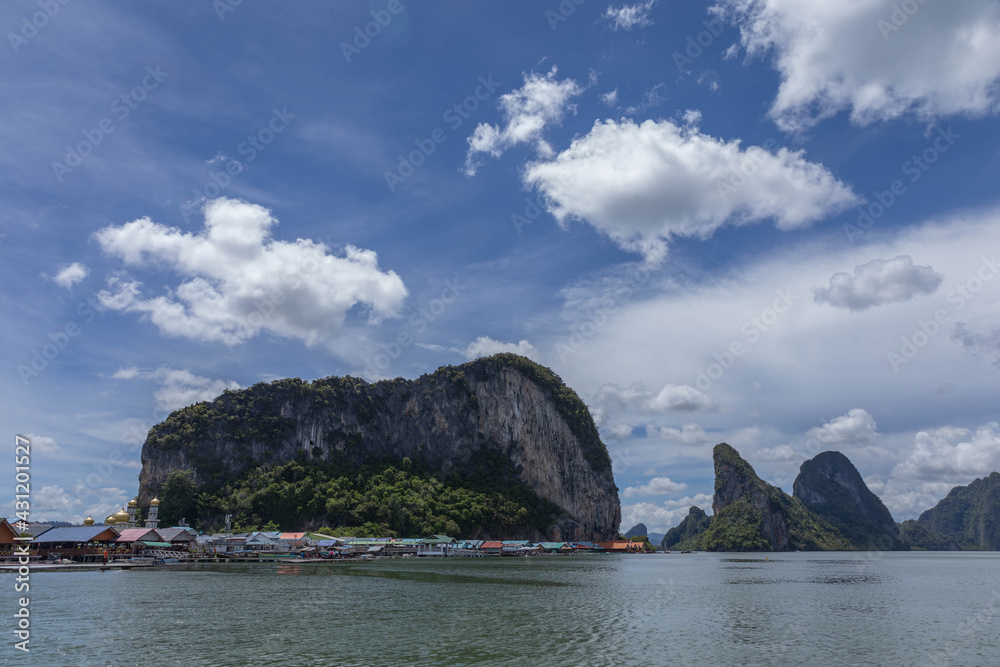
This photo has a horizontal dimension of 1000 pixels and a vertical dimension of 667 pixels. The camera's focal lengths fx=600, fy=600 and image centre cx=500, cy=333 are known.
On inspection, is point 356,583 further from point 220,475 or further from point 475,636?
point 220,475

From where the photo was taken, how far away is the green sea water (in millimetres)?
27891

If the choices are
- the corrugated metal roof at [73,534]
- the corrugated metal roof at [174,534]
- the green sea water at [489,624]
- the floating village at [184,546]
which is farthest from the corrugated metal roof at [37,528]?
the green sea water at [489,624]

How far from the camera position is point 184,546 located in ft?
359

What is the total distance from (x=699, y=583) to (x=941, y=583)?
99.5 feet

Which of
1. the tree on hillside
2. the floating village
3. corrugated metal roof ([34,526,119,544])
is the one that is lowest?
the floating village

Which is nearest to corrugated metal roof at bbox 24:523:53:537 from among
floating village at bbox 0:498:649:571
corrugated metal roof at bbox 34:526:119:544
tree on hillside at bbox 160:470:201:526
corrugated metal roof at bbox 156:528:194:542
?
floating village at bbox 0:498:649:571

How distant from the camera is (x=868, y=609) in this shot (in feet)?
149

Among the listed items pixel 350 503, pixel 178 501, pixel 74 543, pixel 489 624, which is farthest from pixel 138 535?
pixel 489 624

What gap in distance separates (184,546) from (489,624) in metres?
95.0

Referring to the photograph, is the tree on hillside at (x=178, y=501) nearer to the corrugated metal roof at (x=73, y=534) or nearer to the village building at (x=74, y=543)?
the corrugated metal roof at (x=73, y=534)

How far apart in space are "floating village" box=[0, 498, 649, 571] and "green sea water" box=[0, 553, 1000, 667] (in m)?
31.1

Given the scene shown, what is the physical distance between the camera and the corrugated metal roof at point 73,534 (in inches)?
3548

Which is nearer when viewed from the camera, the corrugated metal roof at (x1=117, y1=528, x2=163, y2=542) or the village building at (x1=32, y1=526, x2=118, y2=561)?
the village building at (x1=32, y1=526, x2=118, y2=561)

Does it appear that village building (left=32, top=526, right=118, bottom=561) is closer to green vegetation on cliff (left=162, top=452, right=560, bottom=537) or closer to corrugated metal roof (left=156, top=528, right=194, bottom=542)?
corrugated metal roof (left=156, top=528, right=194, bottom=542)
